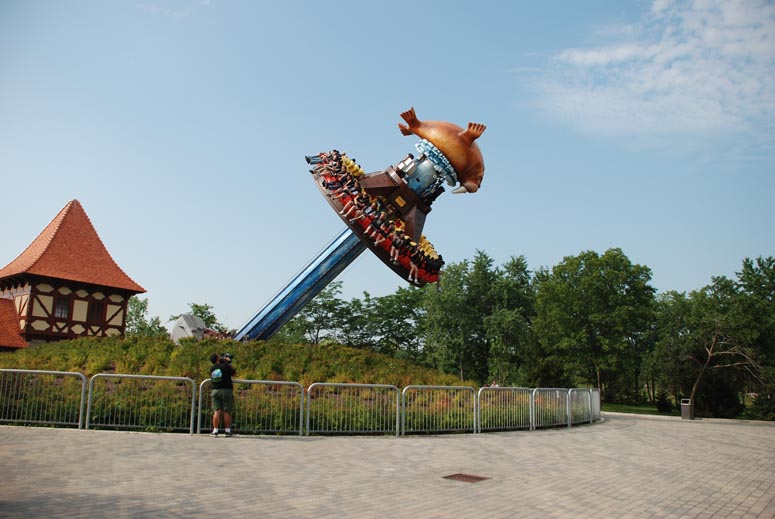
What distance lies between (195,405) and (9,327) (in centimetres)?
2098

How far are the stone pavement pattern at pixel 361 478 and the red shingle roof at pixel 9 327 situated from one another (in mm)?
18698

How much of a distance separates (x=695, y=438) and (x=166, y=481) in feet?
41.3

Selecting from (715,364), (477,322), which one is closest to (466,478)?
(715,364)

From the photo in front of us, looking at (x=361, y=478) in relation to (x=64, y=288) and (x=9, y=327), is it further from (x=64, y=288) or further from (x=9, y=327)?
(x=64, y=288)

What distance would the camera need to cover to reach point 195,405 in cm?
1169

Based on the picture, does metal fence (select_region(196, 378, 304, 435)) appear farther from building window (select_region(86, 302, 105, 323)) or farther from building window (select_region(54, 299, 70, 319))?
building window (select_region(86, 302, 105, 323))

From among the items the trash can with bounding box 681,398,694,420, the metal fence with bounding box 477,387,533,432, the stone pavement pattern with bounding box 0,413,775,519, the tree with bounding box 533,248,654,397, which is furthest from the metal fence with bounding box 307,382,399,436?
the tree with bounding box 533,248,654,397

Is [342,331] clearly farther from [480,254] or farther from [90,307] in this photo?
[90,307]

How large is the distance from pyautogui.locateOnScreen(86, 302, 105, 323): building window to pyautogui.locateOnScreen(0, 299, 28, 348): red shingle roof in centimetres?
309

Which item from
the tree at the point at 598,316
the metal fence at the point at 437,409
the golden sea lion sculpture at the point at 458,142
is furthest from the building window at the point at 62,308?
the tree at the point at 598,316

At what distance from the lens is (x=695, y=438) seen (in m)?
14.7

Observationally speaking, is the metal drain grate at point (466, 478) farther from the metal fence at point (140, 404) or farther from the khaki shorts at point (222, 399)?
the metal fence at point (140, 404)

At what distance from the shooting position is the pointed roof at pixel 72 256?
96.4ft

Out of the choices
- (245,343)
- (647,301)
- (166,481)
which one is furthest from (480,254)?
(166,481)
